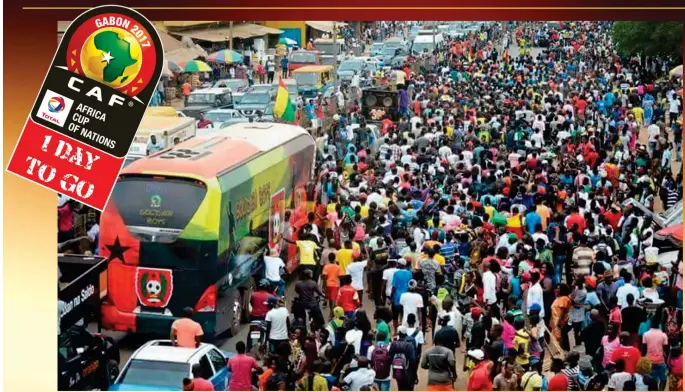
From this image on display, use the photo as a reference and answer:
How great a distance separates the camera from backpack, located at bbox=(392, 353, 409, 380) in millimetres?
13516

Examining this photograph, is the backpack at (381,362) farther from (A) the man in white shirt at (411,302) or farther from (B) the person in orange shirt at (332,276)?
(B) the person in orange shirt at (332,276)

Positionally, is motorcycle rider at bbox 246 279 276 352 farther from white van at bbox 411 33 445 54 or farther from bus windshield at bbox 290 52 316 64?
white van at bbox 411 33 445 54

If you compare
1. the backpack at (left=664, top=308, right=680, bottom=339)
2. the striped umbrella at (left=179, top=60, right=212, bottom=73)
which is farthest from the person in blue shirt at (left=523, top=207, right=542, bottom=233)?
the striped umbrella at (left=179, top=60, right=212, bottom=73)

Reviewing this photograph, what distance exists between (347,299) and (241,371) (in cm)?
245

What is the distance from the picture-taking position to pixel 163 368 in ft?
43.1

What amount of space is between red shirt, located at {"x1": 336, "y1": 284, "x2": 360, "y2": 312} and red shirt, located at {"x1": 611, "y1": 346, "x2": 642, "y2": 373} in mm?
3143

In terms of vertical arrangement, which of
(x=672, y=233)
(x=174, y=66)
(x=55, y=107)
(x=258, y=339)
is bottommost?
(x=258, y=339)

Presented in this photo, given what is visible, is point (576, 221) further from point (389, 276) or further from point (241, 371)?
point (241, 371)

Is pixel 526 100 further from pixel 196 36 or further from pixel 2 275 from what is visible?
pixel 2 275

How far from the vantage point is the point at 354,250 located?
650 inches

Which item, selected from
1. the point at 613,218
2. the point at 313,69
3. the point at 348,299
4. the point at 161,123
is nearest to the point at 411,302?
the point at 348,299

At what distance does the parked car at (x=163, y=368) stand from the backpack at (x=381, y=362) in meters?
1.53

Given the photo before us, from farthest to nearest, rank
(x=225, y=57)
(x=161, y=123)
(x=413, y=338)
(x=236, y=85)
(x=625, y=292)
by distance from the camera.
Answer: (x=225, y=57), (x=236, y=85), (x=161, y=123), (x=625, y=292), (x=413, y=338)

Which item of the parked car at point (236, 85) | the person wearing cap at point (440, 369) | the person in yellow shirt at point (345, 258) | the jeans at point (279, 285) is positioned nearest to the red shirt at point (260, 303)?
the jeans at point (279, 285)
